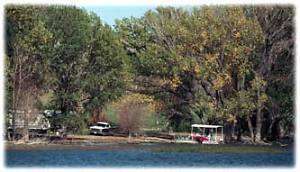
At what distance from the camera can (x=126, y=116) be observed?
5062 cm

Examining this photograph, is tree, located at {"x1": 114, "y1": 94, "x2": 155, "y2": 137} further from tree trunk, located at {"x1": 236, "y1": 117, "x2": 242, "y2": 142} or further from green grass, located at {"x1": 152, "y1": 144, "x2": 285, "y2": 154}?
tree trunk, located at {"x1": 236, "y1": 117, "x2": 242, "y2": 142}

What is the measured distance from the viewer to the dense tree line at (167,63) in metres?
43.6

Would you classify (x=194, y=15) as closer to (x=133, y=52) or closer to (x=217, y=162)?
(x=133, y=52)

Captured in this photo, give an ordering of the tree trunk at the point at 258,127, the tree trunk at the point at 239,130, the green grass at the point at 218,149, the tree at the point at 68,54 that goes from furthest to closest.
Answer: the tree trunk at the point at 239,130
the tree trunk at the point at 258,127
the tree at the point at 68,54
the green grass at the point at 218,149

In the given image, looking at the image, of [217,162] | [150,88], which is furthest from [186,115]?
[217,162]

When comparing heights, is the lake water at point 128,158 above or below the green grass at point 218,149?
below

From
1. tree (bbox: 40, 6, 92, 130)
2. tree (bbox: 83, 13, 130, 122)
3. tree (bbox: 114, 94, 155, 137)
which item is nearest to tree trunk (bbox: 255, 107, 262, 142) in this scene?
tree (bbox: 114, 94, 155, 137)

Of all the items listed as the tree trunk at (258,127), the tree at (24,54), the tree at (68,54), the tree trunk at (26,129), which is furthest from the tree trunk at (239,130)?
the tree trunk at (26,129)

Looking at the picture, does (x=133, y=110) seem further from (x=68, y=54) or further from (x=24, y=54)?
(x=24, y=54)

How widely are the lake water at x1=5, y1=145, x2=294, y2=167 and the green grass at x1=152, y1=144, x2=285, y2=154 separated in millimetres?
1226

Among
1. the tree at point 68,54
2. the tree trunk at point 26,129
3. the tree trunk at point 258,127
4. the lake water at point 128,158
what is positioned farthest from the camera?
the tree trunk at point 258,127

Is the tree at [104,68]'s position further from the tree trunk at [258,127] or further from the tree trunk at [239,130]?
the tree trunk at [258,127]

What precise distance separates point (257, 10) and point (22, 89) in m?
15.3

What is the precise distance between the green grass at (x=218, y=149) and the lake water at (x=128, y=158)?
1.23 m
